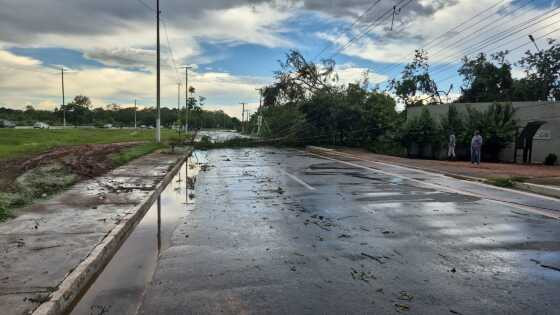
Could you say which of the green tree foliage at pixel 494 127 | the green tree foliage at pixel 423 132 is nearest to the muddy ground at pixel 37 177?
the green tree foliage at pixel 423 132

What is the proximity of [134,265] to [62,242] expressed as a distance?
124cm

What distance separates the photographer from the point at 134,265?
19.4ft

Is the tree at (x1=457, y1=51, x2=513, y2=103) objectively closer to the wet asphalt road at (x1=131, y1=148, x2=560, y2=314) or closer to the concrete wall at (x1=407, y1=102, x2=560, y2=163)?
the concrete wall at (x1=407, y1=102, x2=560, y2=163)

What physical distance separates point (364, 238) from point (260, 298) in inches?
114

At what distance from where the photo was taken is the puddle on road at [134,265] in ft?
14.9

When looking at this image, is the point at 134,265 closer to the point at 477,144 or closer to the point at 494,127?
the point at 477,144

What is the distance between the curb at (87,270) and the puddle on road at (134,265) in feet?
0.26

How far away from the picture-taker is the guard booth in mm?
24344

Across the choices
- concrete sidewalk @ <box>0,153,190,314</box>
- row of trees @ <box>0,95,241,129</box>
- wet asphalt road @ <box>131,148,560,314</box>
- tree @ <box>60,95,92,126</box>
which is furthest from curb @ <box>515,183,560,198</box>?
tree @ <box>60,95,92,126</box>

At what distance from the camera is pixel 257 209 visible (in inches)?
371

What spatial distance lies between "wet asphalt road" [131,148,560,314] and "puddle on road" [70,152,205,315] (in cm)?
18

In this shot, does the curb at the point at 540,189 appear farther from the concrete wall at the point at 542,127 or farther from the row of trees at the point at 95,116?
the row of trees at the point at 95,116

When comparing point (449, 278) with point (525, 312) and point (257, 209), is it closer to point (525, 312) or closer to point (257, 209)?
point (525, 312)

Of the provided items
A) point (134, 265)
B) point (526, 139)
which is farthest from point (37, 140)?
point (134, 265)
